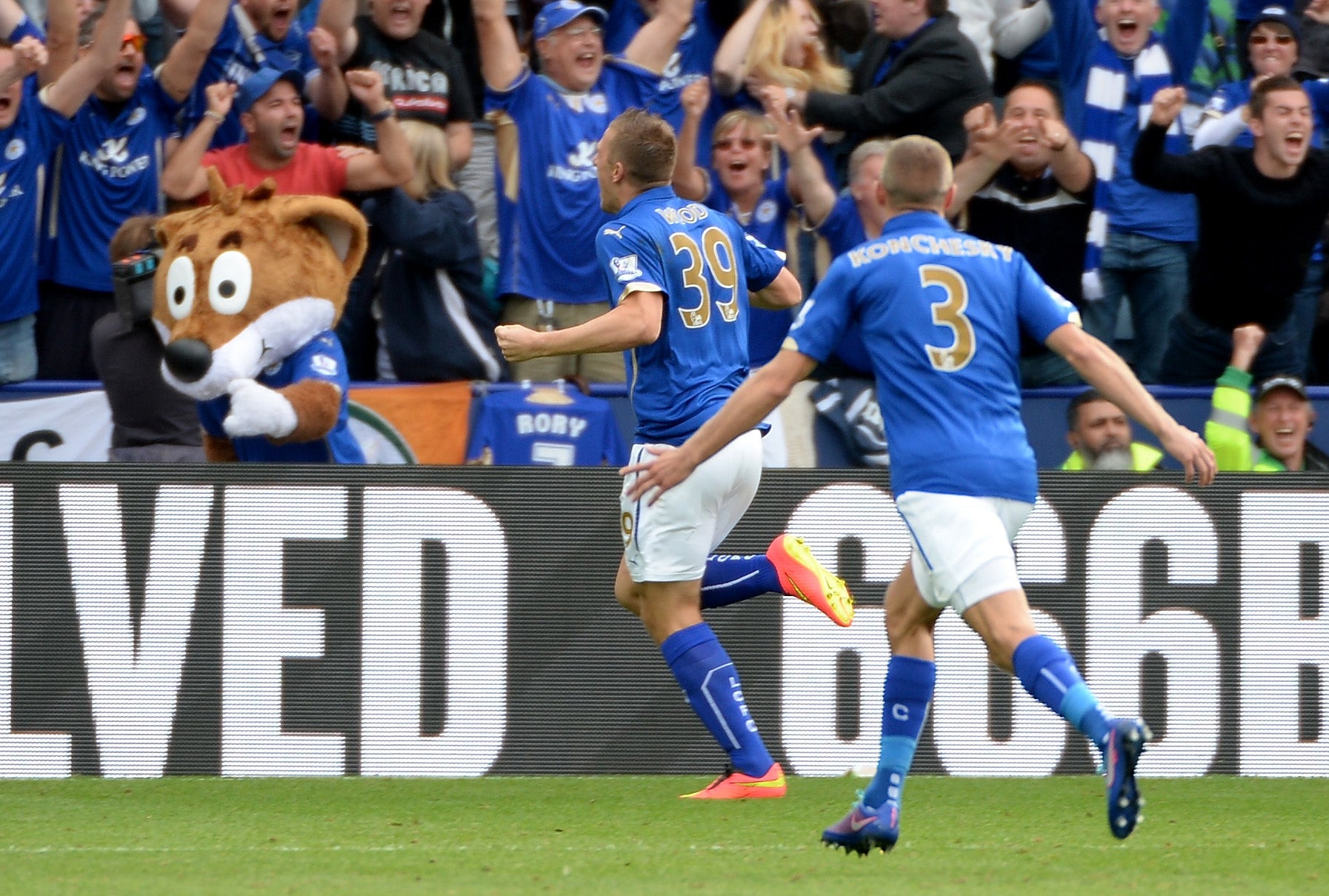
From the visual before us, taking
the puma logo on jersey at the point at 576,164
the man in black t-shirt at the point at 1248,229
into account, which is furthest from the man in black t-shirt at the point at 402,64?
the man in black t-shirt at the point at 1248,229

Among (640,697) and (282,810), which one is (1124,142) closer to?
(640,697)

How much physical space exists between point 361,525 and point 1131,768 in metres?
3.48

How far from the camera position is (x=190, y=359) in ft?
Result: 23.6

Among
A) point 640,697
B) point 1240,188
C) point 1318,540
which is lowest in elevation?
point 640,697

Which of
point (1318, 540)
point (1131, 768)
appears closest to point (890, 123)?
point (1318, 540)

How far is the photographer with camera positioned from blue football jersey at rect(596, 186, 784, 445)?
2558 mm

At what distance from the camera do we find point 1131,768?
172 inches

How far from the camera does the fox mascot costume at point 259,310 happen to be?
7.29m

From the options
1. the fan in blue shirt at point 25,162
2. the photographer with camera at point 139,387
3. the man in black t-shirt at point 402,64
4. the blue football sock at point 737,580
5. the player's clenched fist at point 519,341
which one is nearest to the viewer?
the player's clenched fist at point 519,341

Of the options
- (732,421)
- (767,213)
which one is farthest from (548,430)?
(732,421)

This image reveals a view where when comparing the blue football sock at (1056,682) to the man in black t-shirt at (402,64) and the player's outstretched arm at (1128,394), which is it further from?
the man in black t-shirt at (402,64)

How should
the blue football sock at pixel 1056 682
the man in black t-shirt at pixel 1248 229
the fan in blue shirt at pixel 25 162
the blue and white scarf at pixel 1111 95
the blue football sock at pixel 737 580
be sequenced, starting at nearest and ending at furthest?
the blue football sock at pixel 1056 682, the blue football sock at pixel 737 580, the fan in blue shirt at pixel 25 162, the man in black t-shirt at pixel 1248 229, the blue and white scarf at pixel 1111 95

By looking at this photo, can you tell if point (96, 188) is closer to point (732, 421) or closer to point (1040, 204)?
point (1040, 204)

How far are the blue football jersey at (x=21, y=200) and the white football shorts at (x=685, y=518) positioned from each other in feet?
11.6
